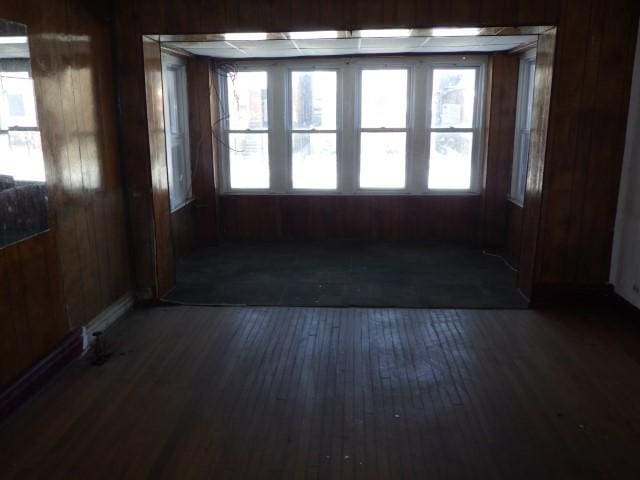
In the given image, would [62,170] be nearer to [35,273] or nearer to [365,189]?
[35,273]

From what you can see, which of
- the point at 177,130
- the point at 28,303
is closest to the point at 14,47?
the point at 28,303

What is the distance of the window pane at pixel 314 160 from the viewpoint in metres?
7.14

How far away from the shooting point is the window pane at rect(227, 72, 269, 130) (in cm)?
702

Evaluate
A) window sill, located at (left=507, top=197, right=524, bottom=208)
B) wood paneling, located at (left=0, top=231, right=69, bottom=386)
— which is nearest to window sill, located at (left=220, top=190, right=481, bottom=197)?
window sill, located at (left=507, top=197, right=524, bottom=208)

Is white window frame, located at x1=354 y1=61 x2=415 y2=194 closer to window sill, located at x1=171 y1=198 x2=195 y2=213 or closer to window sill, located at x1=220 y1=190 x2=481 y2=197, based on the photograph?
window sill, located at x1=220 y1=190 x2=481 y2=197

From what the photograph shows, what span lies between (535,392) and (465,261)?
120 inches

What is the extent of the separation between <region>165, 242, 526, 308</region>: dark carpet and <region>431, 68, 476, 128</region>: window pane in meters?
Result: 1.67

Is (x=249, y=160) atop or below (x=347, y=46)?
below

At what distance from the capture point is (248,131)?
714 centimetres

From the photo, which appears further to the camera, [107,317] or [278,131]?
[278,131]

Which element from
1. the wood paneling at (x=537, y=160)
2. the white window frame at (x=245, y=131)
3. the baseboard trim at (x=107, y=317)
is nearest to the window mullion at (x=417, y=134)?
the white window frame at (x=245, y=131)

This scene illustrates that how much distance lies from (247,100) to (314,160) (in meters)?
1.21

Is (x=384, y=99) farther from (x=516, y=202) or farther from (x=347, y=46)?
(x=516, y=202)

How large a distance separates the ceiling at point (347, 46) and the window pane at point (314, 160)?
1.09 metres
